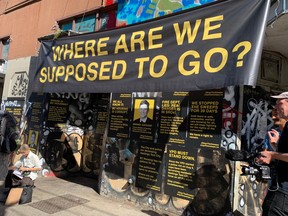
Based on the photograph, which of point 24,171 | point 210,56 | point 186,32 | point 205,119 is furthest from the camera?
point 24,171

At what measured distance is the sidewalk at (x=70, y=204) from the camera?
5637 millimetres

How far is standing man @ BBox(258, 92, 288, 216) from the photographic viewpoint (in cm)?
276

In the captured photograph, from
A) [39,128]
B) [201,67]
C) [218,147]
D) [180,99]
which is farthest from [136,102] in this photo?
[39,128]

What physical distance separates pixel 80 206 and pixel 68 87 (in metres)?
2.33

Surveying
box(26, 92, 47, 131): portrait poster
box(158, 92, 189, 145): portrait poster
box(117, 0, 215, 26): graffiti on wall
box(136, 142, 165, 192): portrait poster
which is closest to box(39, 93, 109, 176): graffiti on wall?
box(26, 92, 47, 131): portrait poster

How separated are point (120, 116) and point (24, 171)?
222 cm

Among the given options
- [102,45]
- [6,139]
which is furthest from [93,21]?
[6,139]

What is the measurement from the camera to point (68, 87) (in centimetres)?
598

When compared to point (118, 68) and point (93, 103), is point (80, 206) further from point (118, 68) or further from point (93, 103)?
point (93, 103)

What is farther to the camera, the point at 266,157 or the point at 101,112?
the point at 101,112

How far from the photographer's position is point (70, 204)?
6.18 metres

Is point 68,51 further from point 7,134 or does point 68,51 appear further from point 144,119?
point 7,134

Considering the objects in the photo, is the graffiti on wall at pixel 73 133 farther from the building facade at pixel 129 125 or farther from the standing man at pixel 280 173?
the standing man at pixel 280 173

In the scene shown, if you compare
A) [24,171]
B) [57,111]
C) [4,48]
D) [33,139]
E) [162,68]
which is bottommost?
[24,171]
